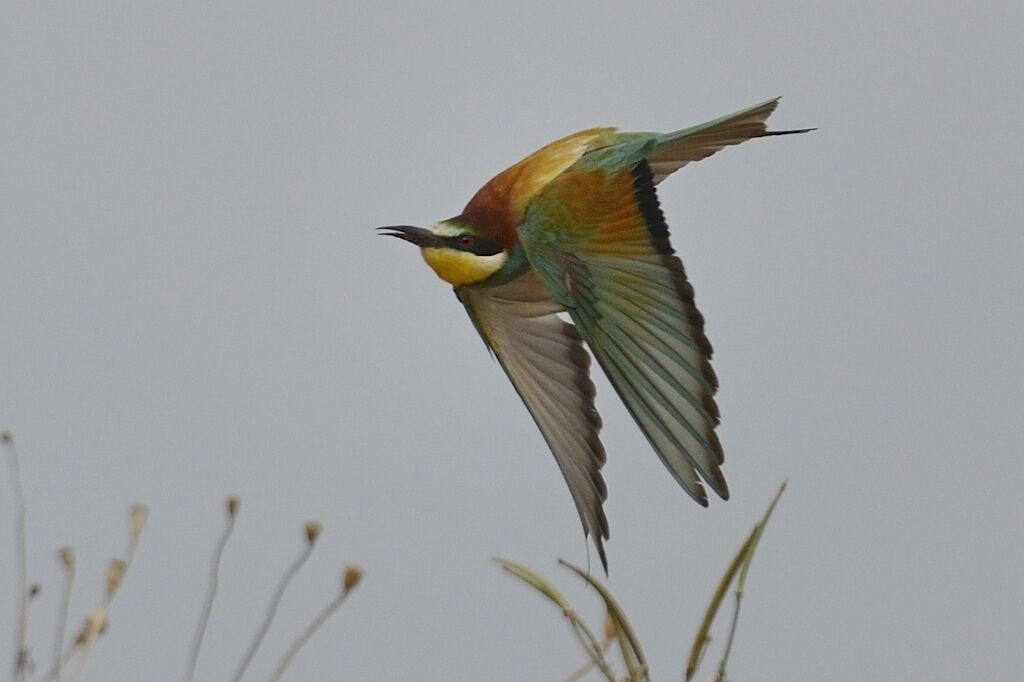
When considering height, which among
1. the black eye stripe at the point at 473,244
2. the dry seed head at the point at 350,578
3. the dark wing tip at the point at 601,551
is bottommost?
the dark wing tip at the point at 601,551

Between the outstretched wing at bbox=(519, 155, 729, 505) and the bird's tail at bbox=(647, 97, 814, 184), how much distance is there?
69mm

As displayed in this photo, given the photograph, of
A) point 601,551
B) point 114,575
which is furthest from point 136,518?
point 601,551

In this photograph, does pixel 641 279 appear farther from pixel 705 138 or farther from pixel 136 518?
pixel 136 518

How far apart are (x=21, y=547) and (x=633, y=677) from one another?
62 centimetres

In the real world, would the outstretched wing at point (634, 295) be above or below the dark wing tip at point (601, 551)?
above

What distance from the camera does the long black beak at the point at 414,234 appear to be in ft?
8.96

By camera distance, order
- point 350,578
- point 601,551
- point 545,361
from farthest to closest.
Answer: point 545,361, point 601,551, point 350,578

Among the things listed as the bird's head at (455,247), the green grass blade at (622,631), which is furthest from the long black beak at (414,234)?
the green grass blade at (622,631)

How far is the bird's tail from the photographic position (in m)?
2.71

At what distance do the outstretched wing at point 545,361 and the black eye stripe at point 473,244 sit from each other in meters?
0.15

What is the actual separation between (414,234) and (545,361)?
1.16 ft

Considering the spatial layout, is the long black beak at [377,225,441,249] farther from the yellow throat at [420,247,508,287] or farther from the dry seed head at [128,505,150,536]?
the dry seed head at [128,505,150,536]

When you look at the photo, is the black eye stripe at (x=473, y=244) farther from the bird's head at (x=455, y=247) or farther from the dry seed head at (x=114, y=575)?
the dry seed head at (x=114, y=575)

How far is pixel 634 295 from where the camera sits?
8.35ft
